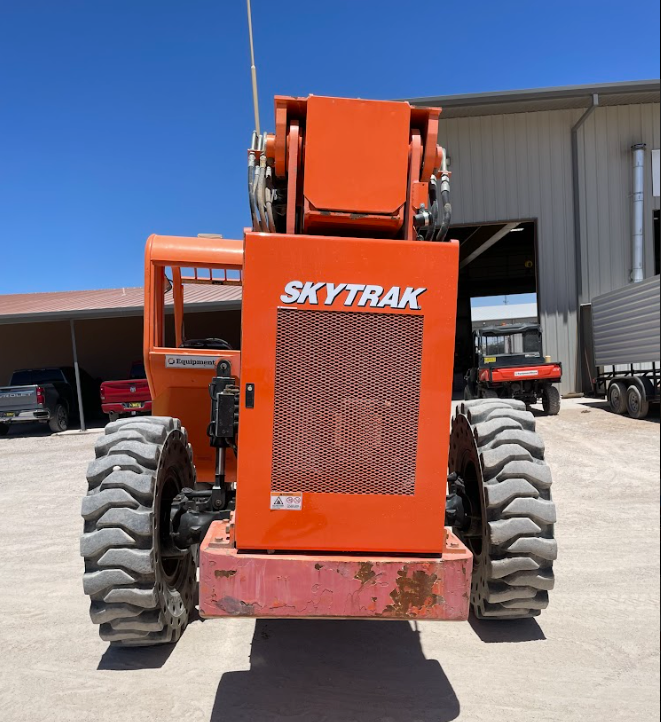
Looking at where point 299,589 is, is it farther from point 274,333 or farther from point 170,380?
point 170,380

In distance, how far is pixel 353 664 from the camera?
11.4 feet

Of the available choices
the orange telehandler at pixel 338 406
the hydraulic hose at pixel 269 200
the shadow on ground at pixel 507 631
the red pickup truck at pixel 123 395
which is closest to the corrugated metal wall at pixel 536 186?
the red pickup truck at pixel 123 395

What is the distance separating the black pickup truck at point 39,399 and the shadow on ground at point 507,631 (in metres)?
15.0

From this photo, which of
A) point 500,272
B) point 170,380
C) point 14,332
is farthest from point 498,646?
point 500,272

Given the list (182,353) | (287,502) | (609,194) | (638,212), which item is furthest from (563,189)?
(287,502)

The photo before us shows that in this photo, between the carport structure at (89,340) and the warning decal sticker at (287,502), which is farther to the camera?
the carport structure at (89,340)

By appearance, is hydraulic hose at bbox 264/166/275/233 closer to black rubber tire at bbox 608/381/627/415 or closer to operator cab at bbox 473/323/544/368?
black rubber tire at bbox 608/381/627/415

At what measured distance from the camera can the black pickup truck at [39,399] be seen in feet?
52.0

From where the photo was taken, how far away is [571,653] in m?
3.53

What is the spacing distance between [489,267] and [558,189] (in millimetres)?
15020

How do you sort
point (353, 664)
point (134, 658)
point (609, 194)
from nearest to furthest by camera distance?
point (353, 664), point (134, 658), point (609, 194)

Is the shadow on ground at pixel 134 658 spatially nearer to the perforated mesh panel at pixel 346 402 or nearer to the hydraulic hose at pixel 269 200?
the perforated mesh panel at pixel 346 402

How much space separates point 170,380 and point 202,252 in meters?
1.16

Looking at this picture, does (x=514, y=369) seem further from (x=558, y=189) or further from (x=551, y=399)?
(x=558, y=189)
